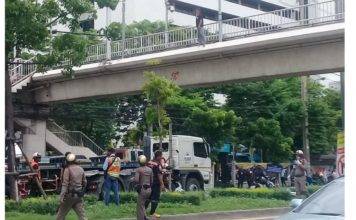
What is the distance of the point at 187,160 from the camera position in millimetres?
27578

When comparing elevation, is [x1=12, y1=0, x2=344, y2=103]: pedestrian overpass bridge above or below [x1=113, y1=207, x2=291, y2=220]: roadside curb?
above

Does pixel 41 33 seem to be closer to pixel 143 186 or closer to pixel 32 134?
pixel 143 186

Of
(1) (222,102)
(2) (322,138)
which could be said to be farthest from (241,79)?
(2) (322,138)

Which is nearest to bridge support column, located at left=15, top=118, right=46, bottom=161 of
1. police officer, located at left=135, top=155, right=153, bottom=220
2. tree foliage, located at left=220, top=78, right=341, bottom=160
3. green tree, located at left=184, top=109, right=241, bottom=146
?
green tree, located at left=184, top=109, right=241, bottom=146

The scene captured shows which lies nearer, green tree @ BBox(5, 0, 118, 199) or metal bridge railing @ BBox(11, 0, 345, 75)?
green tree @ BBox(5, 0, 118, 199)

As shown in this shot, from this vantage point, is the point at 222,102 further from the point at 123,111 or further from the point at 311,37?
the point at 311,37

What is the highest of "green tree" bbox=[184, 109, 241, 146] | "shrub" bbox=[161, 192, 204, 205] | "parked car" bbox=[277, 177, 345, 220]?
"green tree" bbox=[184, 109, 241, 146]

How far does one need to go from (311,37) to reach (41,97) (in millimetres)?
15914

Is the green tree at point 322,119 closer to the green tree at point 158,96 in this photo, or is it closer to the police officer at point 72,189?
the green tree at point 158,96

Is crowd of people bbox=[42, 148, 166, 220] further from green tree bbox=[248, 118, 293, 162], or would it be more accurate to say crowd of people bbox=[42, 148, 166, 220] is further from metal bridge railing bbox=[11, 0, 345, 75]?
green tree bbox=[248, 118, 293, 162]

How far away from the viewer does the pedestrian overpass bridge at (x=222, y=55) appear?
24.5 meters

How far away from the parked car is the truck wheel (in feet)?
57.8

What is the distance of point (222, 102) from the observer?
1702 inches

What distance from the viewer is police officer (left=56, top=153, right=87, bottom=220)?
41.9ft
